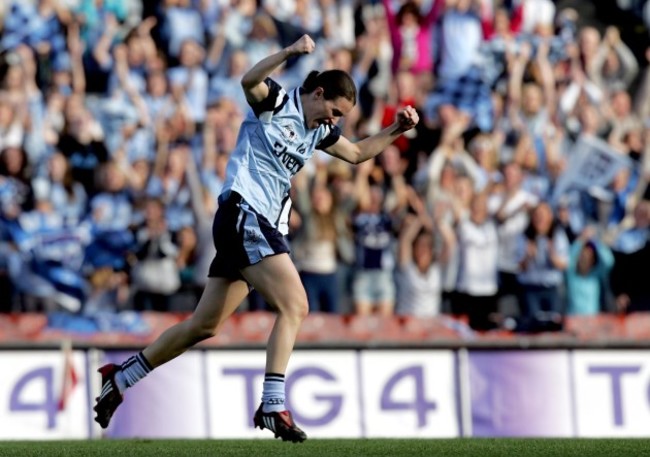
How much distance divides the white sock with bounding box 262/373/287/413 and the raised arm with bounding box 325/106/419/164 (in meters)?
1.48

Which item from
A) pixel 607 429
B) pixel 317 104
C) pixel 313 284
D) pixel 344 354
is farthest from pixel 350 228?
pixel 317 104

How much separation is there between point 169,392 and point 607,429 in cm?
370

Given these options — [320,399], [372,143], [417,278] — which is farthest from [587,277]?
[372,143]

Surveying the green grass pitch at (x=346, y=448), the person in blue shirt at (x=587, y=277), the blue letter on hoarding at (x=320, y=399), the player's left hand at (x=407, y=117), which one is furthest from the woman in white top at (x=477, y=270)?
the player's left hand at (x=407, y=117)

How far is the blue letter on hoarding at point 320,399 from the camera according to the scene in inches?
496

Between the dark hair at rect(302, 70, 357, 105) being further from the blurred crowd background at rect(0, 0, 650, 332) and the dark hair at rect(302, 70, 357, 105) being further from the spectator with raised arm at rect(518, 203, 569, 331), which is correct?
the spectator with raised arm at rect(518, 203, 569, 331)

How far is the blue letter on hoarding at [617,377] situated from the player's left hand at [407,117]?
4536 mm

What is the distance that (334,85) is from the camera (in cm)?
843

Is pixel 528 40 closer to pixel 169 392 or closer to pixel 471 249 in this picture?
pixel 471 249

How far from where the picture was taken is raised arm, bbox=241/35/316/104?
7805mm

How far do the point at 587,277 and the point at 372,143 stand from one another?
610 cm

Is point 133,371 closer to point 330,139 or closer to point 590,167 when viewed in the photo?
point 330,139

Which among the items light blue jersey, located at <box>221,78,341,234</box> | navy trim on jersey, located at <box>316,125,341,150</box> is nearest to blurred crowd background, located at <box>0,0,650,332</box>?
navy trim on jersey, located at <box>316,125,341,150</box>

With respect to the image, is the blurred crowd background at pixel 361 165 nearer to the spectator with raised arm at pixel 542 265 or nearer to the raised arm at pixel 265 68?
the spectator with raised arm at pixel 542 265
